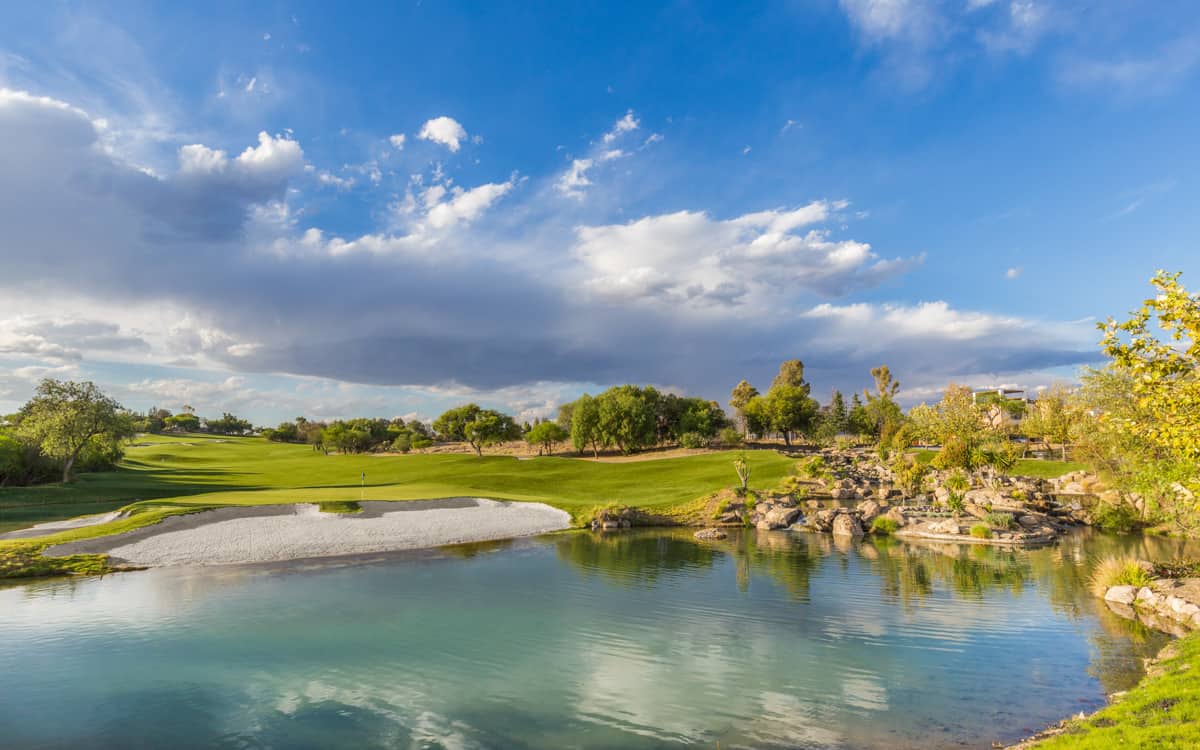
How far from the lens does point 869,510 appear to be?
43.2m

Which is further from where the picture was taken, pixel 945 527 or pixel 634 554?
pixel 945 527

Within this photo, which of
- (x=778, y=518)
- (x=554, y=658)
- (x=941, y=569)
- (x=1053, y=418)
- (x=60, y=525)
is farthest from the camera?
(x=1053, y=418)

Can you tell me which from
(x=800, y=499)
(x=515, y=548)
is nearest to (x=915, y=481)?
(x=800, y=499)

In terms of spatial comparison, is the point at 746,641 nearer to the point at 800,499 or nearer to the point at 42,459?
the point at 800,499

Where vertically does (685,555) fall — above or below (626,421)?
below

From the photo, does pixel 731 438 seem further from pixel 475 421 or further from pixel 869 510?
pixel 869 510

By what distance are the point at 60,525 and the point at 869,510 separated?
58104 millimetres

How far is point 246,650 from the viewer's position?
1719 centimetres

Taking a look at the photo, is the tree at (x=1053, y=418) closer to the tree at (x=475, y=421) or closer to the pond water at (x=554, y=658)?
the pond water at (x=554, y=658)

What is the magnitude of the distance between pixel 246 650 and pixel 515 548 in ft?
64.7

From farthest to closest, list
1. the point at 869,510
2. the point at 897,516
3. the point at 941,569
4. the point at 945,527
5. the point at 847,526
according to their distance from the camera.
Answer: the point at 869,510, the point at 897,516, the point at 847,526, the point at 945,527, the point at 941,569

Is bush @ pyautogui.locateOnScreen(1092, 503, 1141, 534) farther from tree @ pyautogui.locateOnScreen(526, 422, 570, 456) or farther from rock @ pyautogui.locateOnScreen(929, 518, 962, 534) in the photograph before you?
tree @ pyautogui.locateOnScreen(526, 422, 570, 456)

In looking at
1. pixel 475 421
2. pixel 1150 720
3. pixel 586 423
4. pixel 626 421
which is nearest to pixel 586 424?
pixel 586 423

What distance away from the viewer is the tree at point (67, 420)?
56.6 m
